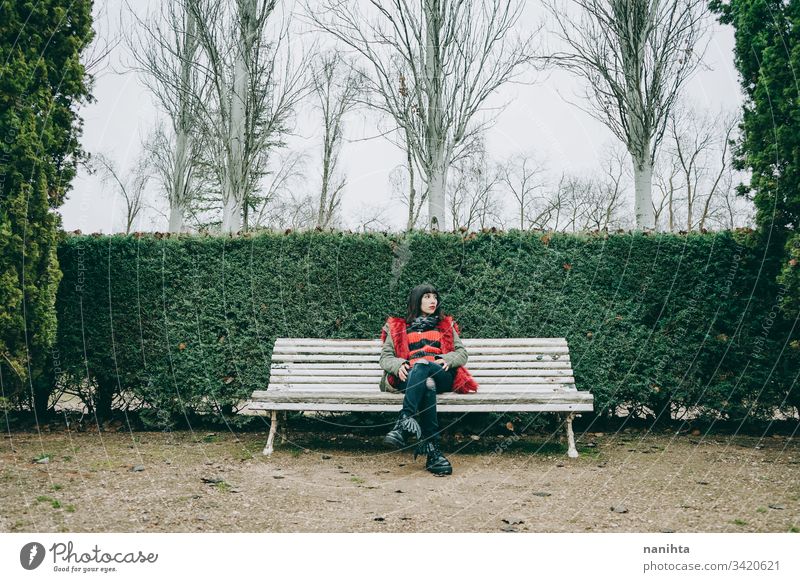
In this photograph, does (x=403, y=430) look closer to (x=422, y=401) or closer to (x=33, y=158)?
(x=422, y=401)

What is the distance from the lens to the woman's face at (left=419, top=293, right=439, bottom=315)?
5.06m

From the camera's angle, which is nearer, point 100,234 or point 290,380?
point 290,380

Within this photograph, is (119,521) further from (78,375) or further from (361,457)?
(78,375)

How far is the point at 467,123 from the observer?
984cm

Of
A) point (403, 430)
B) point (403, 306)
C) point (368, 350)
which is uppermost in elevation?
point (403, 306)

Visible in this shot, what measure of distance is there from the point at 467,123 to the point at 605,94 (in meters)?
2.60

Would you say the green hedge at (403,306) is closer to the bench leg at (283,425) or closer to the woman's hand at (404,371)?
the bench leg at (283,425)

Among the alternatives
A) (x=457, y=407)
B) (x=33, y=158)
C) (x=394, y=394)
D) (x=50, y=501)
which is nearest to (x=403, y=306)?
(x=394, y=394)

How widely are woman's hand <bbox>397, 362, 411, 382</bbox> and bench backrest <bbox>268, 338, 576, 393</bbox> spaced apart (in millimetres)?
649

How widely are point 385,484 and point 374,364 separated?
1525mm

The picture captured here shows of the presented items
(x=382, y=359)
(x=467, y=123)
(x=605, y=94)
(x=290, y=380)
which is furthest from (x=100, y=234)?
(x=605, y=94)

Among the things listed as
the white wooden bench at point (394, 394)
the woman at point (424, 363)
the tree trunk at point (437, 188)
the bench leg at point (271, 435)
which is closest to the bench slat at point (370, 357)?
the white wooden bench at point (394, 394)

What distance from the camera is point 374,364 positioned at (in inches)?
219

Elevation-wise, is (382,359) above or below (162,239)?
below
